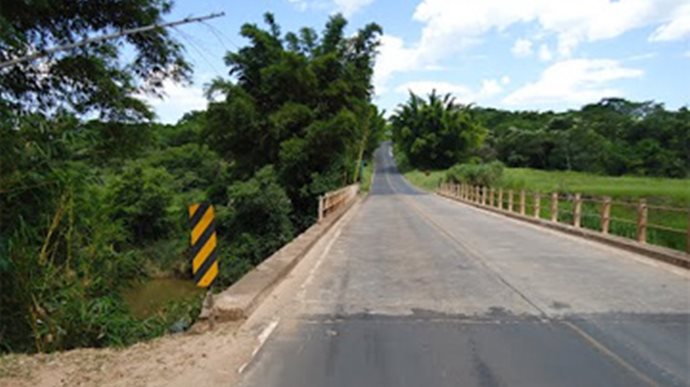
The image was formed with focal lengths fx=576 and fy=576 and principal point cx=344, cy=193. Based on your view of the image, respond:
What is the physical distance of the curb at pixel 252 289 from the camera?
20.8 ft

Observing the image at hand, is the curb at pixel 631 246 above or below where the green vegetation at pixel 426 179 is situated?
above

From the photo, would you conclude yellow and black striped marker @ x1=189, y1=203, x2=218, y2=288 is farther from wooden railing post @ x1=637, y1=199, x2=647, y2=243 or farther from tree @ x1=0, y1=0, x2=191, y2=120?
wooden railing post @ x1=637, y1=199, x2=647, y2=243

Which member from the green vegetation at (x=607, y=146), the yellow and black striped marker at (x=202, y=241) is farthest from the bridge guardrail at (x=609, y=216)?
the green vegetation at (x=607, y=146)

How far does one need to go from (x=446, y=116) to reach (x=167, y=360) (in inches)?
3593

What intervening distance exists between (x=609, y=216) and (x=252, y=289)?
10.3m

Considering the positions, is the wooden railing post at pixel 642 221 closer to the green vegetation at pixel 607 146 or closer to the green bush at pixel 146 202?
the green bush at pixel 146 202

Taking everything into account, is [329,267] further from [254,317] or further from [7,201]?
[7,201]

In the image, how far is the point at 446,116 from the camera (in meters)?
93.4

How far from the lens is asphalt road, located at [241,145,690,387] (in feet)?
15.1

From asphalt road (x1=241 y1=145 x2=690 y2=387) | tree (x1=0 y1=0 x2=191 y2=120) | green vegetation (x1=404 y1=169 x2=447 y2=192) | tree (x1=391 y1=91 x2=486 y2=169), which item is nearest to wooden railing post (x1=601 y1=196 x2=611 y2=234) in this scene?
asphalt road (x1=241 y1=145 x2=690 y2=387)

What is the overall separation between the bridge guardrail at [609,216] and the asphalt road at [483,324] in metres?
1.35

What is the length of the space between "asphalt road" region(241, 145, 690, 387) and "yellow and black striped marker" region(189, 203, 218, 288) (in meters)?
0.99

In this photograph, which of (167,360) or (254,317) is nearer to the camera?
(167,360)

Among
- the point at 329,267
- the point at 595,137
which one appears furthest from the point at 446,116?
the point at 329,267
